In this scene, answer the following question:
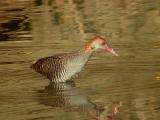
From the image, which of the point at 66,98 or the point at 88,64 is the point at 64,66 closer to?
the point at 66,98

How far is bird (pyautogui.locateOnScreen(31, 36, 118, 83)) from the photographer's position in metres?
13.7

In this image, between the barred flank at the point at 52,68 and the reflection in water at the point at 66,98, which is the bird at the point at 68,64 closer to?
the barred flank at the point at 52,68

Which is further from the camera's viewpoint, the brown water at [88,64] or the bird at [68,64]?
the bird at [68,64]

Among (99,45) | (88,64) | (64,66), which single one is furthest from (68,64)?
(88,64)

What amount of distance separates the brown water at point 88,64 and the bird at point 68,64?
19 centimetres

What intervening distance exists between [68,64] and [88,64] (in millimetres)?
1440

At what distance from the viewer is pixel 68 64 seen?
13734 mm

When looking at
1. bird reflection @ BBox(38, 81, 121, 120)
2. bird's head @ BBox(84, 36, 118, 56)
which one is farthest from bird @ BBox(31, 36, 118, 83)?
bird reflection @ BBox(38, 81, 121, 120)

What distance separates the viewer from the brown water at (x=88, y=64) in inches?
480

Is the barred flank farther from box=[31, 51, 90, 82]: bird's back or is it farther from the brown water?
the brown water

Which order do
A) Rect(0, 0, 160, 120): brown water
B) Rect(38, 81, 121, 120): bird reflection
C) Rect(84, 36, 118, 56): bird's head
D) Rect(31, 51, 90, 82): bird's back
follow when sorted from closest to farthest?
Rect(38, 81, 121, 120): bird reflection, Rect(0, 0, 160, 120): brown water, Rect(31, 51, 90, 82): bird's back, Rect(84, 36, 118, 56): bird's head

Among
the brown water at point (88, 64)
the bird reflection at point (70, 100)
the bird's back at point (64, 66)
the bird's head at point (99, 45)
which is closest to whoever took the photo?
the bird reflection at point (70, 100)

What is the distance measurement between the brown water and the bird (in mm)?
191

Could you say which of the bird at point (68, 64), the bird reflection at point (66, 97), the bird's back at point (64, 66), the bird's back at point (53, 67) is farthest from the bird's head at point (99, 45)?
the bird reflection at point (66, 97)
